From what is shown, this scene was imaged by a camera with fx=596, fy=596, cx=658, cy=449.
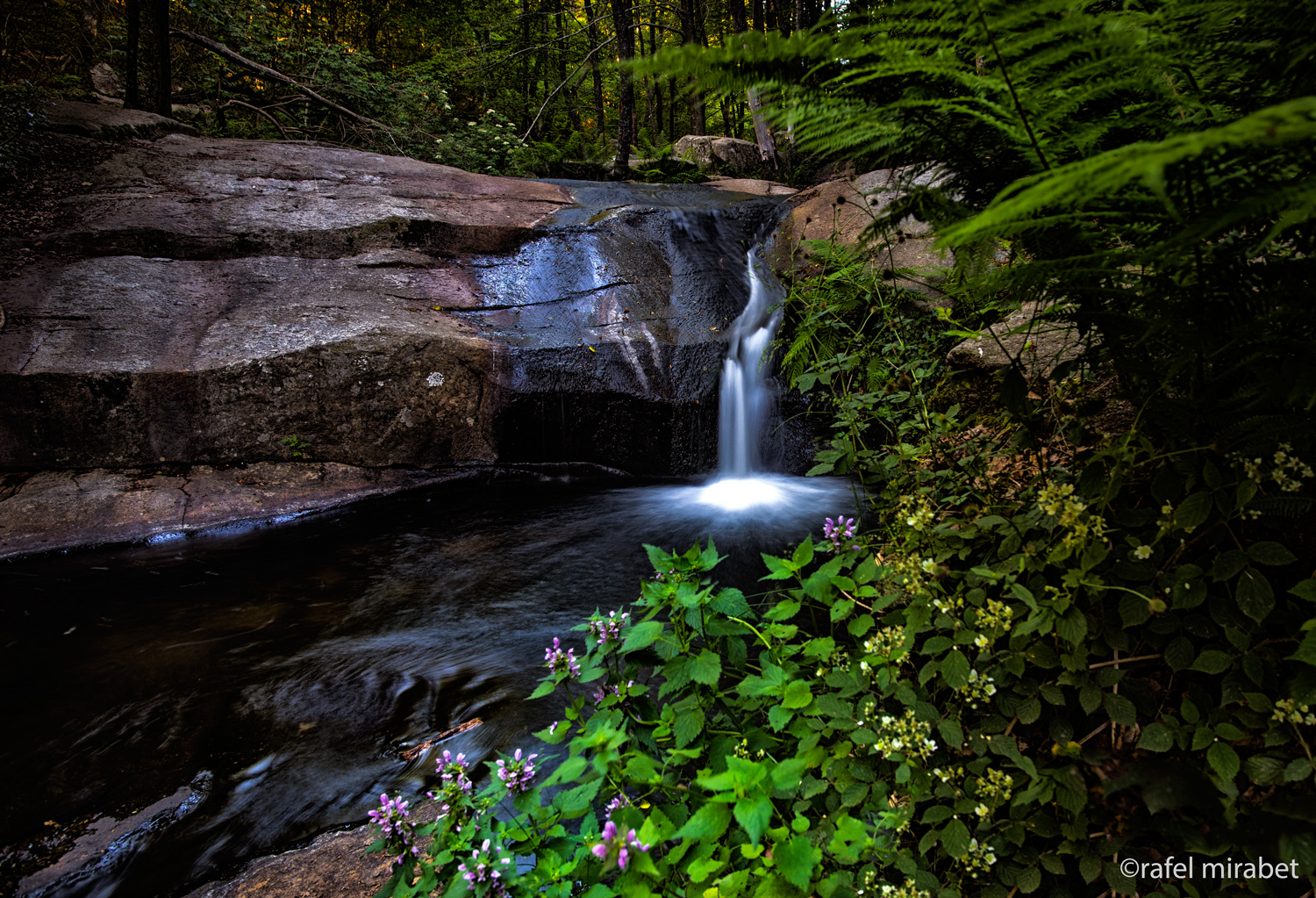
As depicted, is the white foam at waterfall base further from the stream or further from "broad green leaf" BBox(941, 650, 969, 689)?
"broad green leaf" BBox(941, 650, 969, 689)

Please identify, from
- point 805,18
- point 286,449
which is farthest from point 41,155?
point 805,18

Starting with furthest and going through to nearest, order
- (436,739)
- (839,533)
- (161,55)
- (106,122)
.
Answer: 1. (161,55)
2. (106,122)
3. (436,739)
4. (839,533)

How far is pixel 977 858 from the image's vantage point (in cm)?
122

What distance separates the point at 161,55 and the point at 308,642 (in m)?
11.1

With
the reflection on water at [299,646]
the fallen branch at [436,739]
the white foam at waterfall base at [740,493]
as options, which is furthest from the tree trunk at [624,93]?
the fallen branch at [436,739]

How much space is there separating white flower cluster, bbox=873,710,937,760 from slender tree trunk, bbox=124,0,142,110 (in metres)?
13.5

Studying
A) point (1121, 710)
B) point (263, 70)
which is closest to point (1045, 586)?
point (1121, 710)

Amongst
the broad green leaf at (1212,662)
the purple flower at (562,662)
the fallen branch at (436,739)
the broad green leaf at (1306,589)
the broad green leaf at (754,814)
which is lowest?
the fallen branch at (436,739)

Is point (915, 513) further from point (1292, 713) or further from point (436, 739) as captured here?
point (436, 739)

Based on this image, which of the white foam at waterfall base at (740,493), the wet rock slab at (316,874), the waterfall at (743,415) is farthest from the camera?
the waterfall at (743,415)

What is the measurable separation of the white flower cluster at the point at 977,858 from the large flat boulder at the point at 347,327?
218 inches

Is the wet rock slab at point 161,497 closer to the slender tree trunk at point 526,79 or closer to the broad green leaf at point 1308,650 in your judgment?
the broad green leaf at point 1308,650

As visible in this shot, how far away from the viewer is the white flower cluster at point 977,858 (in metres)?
1.19

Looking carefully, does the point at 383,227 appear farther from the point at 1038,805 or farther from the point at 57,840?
the point at 1038,805
